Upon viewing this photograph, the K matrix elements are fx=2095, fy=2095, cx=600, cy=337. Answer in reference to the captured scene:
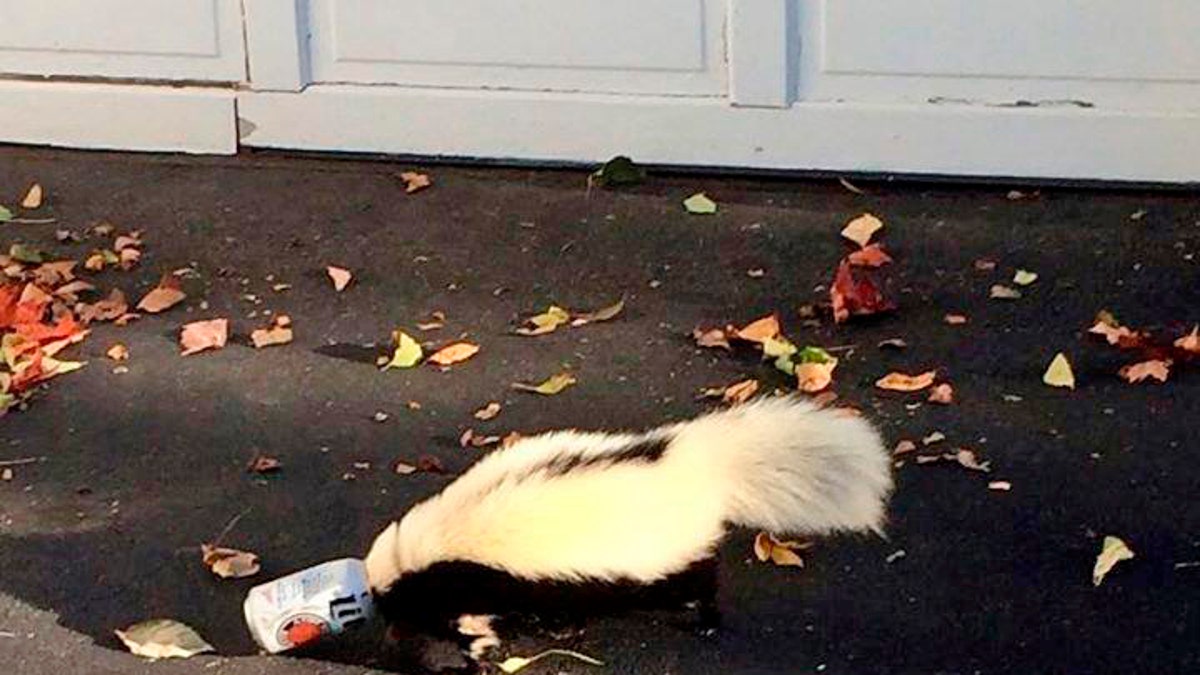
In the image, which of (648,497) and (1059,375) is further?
(1059,375)

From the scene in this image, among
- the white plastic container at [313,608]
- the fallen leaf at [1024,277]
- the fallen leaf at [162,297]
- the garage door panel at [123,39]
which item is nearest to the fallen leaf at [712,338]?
the fallen leaf at [1024,277]

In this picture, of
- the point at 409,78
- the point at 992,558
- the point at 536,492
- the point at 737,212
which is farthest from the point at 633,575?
the point at 409,78

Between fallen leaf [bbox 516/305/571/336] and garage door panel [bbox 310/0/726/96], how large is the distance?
1159mm

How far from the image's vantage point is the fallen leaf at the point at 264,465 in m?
4.41

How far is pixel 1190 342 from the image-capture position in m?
4.78

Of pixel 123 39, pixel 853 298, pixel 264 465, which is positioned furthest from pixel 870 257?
pixel 123 39

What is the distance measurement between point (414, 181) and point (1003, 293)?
75.7 inches

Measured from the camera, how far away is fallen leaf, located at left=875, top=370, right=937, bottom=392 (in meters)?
4.64

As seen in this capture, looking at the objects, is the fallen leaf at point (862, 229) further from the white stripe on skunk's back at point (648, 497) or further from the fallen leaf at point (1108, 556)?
the white stripe on skunk's back at point (648, 497)

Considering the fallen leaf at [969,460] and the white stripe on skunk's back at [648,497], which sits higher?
the white stripe on skunk's back at [648,497]

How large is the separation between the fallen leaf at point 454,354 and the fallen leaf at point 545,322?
155 mm

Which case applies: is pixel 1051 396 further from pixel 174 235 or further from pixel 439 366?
pixel 174 235

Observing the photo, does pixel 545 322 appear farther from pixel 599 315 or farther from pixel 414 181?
pixel 414 181

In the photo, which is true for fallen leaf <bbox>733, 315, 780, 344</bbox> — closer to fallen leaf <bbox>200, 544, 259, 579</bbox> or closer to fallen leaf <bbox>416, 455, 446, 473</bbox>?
fallen leaf <bbox>416, 455, 446, 473</bbox>
